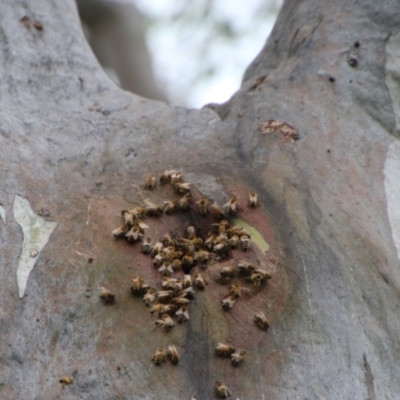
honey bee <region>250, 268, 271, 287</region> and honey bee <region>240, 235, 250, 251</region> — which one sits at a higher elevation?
honey bee <region>240, 235, 250, 251</region>

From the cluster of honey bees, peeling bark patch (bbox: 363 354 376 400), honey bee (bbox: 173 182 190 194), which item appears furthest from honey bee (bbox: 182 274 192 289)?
peeling bark patch (bbox: 363 354 376 400)

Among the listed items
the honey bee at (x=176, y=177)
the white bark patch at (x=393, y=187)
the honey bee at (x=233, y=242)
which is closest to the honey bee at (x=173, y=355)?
→ the honey bee at (x=233, y=242)

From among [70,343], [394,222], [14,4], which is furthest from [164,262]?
[14,4]

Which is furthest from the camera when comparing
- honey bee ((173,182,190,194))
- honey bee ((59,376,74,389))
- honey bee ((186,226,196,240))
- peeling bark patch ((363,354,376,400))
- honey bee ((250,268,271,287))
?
honey bee ((173,182,190,194))

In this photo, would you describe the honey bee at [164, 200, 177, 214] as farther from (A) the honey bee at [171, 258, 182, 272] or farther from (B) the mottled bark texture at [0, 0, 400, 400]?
(A) the honey bee at [171, 258, 182, 272]

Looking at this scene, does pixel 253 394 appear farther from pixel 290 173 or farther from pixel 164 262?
pixel 290 173

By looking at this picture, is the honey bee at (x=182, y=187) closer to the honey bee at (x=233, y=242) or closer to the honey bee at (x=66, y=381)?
the honey bee at (x=233, y=242)

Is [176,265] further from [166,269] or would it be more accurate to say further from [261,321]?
[261,321]
